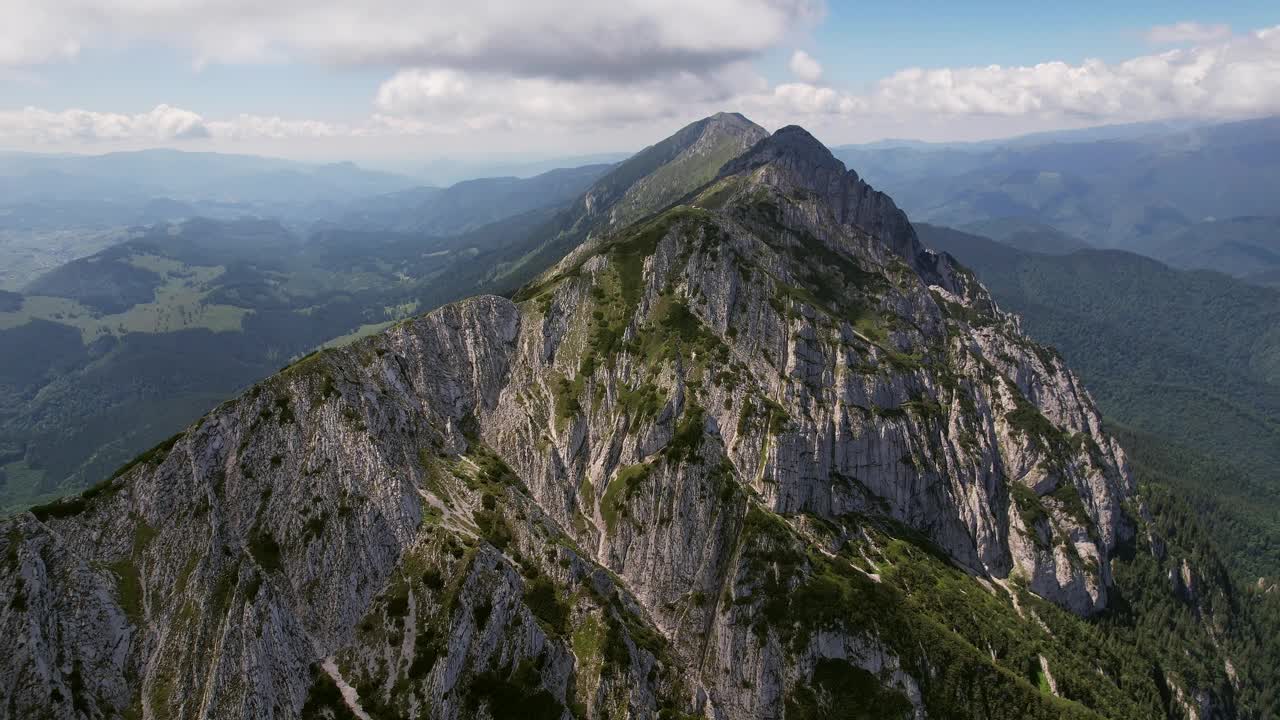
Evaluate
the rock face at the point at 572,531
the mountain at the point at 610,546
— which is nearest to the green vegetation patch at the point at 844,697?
the mountain at the point at 610,546

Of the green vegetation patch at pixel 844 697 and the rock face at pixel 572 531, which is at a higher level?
the rock face at pixel 572 531

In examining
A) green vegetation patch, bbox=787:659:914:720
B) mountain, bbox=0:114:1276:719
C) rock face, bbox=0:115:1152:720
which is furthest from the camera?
green vegetation patch, bbox=787:659:914:720

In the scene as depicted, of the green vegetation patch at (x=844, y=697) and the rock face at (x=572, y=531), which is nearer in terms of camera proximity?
the rock face at (x=572, y=531)

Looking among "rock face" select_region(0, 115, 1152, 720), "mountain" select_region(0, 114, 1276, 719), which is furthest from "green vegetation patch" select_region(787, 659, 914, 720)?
"rock face" select_region(0, 115, 1152, 720)

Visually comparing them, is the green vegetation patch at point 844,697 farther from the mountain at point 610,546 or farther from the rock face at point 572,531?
the rock face at point 572,531

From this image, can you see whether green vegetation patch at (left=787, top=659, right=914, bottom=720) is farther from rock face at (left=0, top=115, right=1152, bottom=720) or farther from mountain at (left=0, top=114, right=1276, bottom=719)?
rock face at (left=0, top=115, right=1152, bottom=720)

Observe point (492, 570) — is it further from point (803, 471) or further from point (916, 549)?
point (916, 549)
